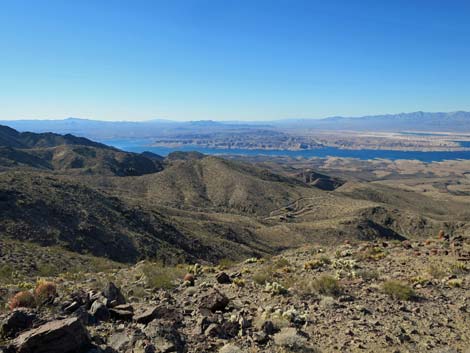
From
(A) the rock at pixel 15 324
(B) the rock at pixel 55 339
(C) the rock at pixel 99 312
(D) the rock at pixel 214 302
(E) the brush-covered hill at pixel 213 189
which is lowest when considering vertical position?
(E) the brush-covered hill at pixel 213 189

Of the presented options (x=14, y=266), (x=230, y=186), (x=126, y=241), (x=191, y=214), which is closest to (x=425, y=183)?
(x=230, y=186)

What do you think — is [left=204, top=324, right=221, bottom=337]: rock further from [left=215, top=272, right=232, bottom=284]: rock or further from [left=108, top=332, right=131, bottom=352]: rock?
[left=215, top=272, right=232, bottom=284]: rock

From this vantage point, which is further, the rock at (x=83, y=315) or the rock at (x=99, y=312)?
the rock at (x=99, y=312)

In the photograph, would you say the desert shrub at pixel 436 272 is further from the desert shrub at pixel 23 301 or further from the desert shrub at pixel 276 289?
the desert shrub at pixel 23 301

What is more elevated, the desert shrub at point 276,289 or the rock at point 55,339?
the rock at point 55,339

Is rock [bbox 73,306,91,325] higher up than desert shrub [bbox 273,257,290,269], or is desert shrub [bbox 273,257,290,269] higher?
rock [bbox 73,306,91,325]

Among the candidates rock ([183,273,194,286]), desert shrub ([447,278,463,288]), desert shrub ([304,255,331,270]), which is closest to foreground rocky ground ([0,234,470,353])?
desert shrub ([447,278,463,288])

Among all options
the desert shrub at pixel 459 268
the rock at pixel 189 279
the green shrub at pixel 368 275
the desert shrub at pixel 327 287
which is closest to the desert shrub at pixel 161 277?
the rock at pixel 189 279

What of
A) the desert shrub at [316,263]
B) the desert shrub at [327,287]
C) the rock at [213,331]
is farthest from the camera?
the desert shrub at [316,263]
